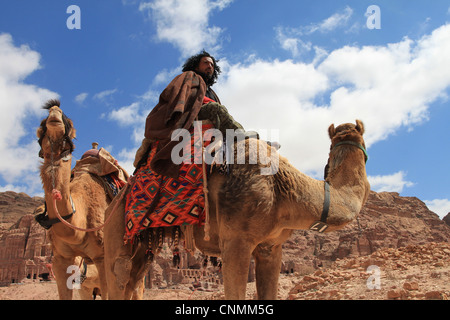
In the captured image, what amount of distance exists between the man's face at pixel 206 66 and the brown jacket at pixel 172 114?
0.44 metres

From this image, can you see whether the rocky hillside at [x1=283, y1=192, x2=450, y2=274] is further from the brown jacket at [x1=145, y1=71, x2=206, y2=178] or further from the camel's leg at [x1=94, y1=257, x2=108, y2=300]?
the brown jacket at [x1=145, y1=71, x2=206, y2=178]

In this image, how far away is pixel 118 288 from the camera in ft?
15.6

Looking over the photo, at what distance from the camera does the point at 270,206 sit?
160 inches

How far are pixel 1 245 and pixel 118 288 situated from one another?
8737cm

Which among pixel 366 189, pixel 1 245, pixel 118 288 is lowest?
pixel 118 288

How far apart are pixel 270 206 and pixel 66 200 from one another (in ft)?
11.0

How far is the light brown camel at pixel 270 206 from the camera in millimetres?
3971

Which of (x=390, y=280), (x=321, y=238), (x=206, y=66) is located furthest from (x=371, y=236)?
(x=206, y=66)

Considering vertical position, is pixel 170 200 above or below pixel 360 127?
below

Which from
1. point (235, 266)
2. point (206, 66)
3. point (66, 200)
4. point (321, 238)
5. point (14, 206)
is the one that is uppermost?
point (14, 206)

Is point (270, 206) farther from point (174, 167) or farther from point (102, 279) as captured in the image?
point (102, 279)

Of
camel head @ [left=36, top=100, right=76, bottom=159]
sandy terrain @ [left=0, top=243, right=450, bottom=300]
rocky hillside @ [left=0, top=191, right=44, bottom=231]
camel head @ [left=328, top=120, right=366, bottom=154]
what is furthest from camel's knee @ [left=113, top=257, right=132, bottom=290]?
rocky hillside @ [left=0, top=191, right=44, bottom=231]
